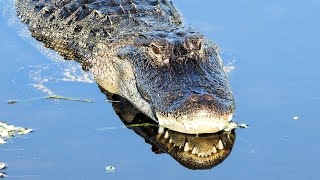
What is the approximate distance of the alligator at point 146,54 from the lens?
7.89 meters

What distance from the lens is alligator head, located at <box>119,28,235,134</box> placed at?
25.5 ft

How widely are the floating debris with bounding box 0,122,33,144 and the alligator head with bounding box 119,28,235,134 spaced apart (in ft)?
4.17

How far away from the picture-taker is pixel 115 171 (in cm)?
753

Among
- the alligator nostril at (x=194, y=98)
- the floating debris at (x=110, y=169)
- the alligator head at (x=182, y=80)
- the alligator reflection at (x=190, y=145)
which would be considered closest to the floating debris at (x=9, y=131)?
the alligator reflection at (x=190, y=145)

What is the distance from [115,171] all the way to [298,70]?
3.21 meters

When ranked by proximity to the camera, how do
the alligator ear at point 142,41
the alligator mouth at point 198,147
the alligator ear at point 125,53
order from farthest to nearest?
the alligator ear at point 125,53 < the alligator ear at point 142,41 < the alligator mouth at point 198,147

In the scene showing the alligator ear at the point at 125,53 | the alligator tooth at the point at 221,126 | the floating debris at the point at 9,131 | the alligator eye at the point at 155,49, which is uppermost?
→ the alligator eye at the point at 155,49

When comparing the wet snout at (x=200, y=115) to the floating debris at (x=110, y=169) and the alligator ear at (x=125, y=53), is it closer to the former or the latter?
the floating debris at (x=110, y=169)

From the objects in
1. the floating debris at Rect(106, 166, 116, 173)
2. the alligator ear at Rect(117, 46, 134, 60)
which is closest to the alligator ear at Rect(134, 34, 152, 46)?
the alligator ear at Rect(117, 46, 134, 60)

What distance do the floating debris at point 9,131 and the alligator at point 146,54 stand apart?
123 centimetres

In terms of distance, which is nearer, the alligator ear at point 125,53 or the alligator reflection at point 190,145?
the alligator reflection at point 190,145

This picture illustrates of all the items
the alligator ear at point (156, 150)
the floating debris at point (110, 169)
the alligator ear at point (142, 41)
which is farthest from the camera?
the alligator ear at point (142, 41)

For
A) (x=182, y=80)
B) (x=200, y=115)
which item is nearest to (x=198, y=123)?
(x=200, y=115)

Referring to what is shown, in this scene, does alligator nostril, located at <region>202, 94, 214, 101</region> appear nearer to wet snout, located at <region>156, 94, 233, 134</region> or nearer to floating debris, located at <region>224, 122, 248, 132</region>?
wet snout, located at <region>156, 94, 233, 134</region>
